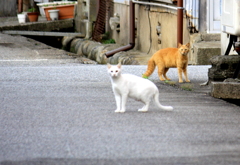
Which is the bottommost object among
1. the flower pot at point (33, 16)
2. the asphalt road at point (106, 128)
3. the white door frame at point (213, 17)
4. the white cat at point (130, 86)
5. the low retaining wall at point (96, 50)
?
the low retaining wall at point (96, 50)

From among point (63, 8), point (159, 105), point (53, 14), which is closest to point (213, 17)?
point (159, 105)

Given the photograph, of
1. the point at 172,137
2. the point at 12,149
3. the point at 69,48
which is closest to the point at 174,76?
the point at 172,137

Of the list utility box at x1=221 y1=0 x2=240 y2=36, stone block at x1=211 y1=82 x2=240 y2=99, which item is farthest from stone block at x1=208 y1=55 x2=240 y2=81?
stone block at x1=211 y1=82 x2=240 y2=99

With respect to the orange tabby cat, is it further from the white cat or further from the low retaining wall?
the low retaining wall

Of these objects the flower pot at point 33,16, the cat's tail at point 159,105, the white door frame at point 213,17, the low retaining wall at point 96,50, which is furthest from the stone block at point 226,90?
the flower pot at point 33,16

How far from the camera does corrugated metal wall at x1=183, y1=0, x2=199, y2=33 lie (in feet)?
40.1

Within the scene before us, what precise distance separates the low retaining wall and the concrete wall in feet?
2.20

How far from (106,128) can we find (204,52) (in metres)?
6.59

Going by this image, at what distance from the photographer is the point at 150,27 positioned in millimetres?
15359

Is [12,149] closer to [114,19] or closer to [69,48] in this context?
[114,19]

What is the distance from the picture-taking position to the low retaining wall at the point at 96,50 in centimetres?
1449

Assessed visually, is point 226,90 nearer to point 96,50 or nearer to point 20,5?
point 96,50

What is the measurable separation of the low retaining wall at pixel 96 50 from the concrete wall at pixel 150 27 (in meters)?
0.67

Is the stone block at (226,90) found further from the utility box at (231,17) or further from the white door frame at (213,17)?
the white door frame at (213,17)
